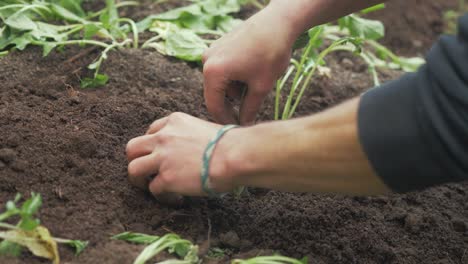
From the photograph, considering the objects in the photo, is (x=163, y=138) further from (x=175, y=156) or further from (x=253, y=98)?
(x=253, y=98)

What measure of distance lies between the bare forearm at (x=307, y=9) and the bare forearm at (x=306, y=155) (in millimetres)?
399

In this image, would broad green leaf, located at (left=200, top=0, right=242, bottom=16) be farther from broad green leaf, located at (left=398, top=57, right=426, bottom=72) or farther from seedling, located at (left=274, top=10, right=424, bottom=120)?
broad green leaf, located at (left=398, top=57, right=426, bottom=72)

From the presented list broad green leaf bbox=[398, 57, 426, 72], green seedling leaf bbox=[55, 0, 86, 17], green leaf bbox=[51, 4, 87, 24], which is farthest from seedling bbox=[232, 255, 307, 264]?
broad green leaf bbox=[398, 57, 426, 72]

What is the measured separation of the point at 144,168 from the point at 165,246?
0.61 feet

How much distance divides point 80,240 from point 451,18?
2.63 meters

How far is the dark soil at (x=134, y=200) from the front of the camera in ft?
4.97

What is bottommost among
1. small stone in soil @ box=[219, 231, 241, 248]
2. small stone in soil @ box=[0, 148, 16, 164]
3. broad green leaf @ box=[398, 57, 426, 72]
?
broad green leaf @ box=[398, 57, 426, 72]

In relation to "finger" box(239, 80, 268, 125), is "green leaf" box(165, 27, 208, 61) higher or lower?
lower

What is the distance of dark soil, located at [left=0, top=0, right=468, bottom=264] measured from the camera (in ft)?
4.97

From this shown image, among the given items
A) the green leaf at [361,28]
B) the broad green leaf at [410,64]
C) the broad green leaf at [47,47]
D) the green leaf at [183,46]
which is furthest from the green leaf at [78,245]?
the broad green leaf at [410,64]

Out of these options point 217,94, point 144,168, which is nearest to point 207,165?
point 144,168

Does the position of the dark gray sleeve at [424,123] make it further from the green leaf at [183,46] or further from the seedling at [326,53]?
the green leaf at [183,46]

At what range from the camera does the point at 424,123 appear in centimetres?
113

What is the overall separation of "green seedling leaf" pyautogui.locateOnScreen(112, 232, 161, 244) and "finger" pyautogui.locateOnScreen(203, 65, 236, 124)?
1.19ft
